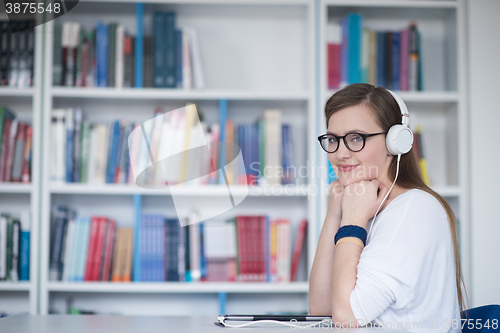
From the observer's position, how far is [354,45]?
2.12 m

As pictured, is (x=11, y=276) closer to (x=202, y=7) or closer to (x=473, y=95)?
(x=202, y=7)

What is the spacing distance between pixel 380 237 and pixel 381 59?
1.40 metres

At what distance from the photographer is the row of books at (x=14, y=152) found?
81.4 inches

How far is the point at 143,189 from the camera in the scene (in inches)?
82.4

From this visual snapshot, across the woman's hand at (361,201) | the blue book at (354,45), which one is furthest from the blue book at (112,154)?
the woman's hand at (361,201)

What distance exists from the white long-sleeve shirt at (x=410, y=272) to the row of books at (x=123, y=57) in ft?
4.47

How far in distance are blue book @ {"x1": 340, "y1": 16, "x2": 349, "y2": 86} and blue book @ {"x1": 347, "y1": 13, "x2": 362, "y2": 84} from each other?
0.01 m

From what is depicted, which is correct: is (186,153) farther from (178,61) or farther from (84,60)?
(84,60)

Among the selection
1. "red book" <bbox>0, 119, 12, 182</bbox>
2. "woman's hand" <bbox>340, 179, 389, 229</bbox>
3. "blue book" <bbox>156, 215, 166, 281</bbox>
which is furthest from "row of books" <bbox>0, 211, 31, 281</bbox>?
"woman's hand" <bbox>340, 179, 389, 229</bbox>

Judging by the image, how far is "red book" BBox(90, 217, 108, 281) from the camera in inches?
80.9

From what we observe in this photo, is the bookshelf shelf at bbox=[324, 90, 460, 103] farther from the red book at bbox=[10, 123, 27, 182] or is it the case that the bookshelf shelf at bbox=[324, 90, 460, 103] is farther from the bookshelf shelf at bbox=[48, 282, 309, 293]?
the red book at bbox=[10, 123, 27, 182]

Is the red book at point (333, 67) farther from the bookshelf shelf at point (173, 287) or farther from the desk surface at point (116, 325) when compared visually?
the desk surface at point (116, 325)

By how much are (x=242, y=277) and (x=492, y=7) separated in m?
1.79

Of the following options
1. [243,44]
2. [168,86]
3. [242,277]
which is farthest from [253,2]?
[242,277]
